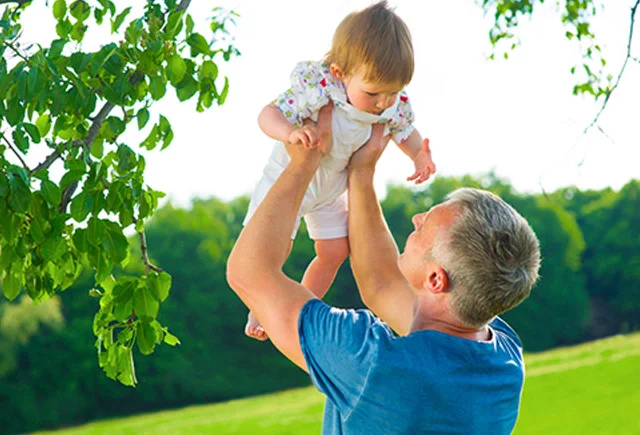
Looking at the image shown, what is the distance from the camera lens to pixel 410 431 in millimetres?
2289

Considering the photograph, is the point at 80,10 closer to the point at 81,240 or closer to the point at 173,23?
the point at 173,23

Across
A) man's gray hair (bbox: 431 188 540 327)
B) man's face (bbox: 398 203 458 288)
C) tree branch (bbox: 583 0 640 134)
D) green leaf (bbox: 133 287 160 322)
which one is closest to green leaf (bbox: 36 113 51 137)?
green leaf (bbox: 133 287 160 322)

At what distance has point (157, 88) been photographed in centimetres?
286

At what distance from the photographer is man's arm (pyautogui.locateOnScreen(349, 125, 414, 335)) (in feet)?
9.61

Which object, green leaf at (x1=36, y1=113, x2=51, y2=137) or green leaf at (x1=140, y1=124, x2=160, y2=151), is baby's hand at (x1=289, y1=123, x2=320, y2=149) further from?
green leaf at (x1=36, y1=113, x2=51, y2=137)

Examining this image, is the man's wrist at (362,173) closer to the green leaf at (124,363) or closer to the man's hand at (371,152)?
the man's hand at (371,152)

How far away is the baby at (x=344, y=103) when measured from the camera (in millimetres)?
2846

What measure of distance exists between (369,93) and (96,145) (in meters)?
1.02

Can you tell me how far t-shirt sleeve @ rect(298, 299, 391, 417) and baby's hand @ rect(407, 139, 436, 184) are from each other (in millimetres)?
935

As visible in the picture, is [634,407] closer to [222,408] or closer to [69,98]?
[69,98]

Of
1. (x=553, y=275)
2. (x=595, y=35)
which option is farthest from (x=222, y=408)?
(x=595, y=35)

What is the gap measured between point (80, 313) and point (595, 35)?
151 feet

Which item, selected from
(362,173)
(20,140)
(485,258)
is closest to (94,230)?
(20,140)

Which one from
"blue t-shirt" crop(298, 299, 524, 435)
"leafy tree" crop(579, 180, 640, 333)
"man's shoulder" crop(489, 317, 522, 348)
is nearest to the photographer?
"blue t-shirt" crop(298, 299, 524, 435)
